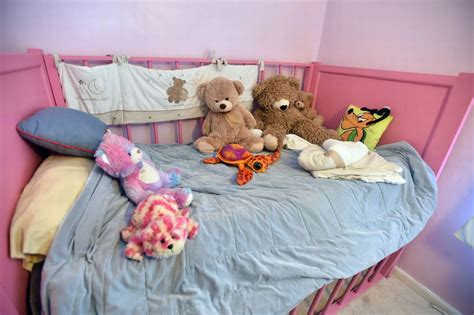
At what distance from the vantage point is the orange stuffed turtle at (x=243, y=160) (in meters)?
1.09

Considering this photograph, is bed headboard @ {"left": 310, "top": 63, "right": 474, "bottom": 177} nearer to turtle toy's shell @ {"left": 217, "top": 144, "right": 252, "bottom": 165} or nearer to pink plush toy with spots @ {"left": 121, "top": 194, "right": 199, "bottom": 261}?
turtle toy's shell @ {"left": 217, "top": 144, "right": 252, "bottom": 165}

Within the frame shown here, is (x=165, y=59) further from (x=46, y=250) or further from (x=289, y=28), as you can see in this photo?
(x=46, y=250)

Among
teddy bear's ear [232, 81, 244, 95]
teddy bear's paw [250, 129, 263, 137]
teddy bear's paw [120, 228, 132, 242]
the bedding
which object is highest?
teddy bear's ear [232, 81, 244, 95]

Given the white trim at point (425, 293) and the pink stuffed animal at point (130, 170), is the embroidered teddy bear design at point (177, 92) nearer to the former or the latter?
the pink stuffed animal at point (130, 170)

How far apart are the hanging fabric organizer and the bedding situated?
38 centimetres

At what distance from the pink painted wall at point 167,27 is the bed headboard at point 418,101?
1.47 ft

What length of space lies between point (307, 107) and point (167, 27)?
3.42 feet

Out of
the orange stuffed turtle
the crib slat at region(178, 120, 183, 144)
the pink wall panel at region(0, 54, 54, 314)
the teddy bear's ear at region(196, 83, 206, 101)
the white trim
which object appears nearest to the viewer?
the pink wall panel at region(0, 54, 54, 314)

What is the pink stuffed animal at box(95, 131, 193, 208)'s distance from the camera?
30.2 inches

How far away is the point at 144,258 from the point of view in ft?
2.02

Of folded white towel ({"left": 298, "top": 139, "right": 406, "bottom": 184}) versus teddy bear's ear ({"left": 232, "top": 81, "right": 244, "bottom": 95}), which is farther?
teddy bear's ear ({"left": 232, "top": 81, "right": 244, "bottom": 95})

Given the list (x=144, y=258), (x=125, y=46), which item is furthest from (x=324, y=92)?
(x=144, y=258)

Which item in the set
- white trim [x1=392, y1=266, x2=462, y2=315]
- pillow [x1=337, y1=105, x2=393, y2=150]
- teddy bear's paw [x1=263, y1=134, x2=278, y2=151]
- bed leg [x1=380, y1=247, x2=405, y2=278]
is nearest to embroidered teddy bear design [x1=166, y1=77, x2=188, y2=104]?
teddy bear's paw [x1=263, y1=134, x2=278, y2=151]

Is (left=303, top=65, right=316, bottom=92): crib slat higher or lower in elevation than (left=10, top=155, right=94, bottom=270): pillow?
higher
